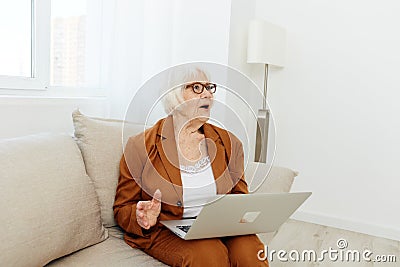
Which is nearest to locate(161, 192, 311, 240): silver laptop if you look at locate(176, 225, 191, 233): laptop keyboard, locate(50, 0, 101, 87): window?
locate(176, 225, 191, 233): laptop keyboard

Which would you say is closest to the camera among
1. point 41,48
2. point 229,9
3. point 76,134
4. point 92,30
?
point 76,134

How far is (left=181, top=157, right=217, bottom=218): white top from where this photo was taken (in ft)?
4.71

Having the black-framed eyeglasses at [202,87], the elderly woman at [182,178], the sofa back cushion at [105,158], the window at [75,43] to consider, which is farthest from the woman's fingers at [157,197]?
the window at [75,43]

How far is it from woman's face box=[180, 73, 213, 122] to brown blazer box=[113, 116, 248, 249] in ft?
0.25

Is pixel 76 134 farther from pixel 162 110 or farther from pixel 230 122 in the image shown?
pixel 230 122

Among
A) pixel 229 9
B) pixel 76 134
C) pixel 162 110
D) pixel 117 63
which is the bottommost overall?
pixel 76 134

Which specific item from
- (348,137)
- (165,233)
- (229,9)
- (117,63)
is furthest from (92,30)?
(348,137)

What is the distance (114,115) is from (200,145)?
0.98 meters

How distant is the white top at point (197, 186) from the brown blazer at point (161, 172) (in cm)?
2

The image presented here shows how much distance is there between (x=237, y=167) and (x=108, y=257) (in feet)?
1.67

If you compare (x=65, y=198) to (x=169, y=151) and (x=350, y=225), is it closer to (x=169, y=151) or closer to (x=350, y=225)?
(x=169, y=151)

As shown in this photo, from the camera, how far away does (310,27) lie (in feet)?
9.67

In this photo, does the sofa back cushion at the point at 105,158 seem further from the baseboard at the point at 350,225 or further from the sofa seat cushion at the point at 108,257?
the baseboard at the point at 350,225

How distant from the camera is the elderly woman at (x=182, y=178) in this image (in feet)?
4.36
